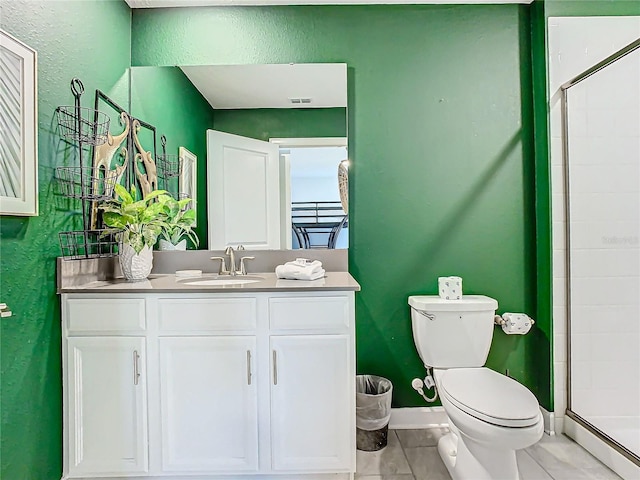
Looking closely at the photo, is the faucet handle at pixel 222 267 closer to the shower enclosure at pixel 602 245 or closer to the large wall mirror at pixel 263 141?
the large wall mirror at pixel 263 141

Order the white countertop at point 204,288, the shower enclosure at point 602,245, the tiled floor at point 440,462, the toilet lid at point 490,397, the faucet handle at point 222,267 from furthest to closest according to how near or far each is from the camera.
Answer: the faucet handle at point 222,267 → the shower enclosure at point 602,245 → the tiled floor at point 440,462 → the white countertop at point 204,288 → the toilet lid at point 490,397

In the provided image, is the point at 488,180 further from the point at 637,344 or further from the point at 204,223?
the point at 204,223

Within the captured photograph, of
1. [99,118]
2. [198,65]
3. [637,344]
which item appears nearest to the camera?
[99,118]

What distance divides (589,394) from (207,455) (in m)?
1.91

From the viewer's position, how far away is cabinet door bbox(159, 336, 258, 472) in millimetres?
1624

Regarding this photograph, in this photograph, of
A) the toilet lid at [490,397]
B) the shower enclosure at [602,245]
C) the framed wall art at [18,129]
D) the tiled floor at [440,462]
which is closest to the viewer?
the framed wall art at [18,129]

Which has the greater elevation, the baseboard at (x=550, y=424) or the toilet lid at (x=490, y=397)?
the toilet lid at (x=490, y=397)

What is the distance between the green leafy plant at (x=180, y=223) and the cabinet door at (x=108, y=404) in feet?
2.32

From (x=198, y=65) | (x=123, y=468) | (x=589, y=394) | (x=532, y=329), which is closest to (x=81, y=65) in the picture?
(x=198, y=65)

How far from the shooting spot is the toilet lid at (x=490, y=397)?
144 cm

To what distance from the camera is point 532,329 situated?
2.24 metres

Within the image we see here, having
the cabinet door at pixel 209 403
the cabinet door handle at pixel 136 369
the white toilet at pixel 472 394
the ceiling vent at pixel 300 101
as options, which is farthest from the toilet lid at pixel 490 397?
the ceiling vent at pixel 300 101

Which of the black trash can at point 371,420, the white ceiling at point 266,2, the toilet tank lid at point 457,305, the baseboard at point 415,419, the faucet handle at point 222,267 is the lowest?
the baseboard at point 415,419

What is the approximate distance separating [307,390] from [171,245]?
113 cm
